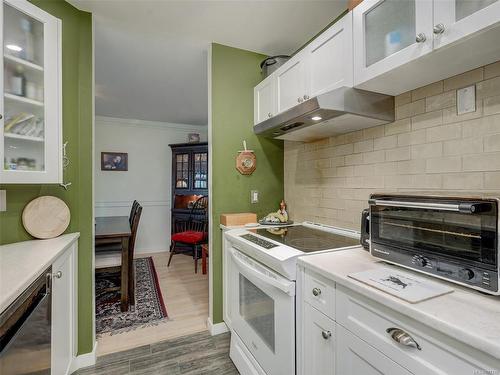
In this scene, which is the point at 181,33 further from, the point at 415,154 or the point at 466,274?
the point at 466,274

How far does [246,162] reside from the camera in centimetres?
229

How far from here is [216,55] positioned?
87.5 inches

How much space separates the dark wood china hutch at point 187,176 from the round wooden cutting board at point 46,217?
290cm

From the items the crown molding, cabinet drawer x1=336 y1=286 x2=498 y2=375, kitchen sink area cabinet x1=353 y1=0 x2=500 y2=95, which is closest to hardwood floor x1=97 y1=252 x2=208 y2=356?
cabinet drawer x1=336 y1=286 x2=498 y2=375

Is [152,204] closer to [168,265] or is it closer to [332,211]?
[168,265]

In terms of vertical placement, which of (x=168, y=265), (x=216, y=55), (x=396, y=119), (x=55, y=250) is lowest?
(x=168, y=265)

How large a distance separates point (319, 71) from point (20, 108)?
1757mm

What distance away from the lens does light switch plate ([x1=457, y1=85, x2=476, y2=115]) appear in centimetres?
108

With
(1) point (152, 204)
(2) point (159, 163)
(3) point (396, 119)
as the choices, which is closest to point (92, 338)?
(3) point (396, 119)

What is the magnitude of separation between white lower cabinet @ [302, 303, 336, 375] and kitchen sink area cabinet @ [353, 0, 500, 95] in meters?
1.13

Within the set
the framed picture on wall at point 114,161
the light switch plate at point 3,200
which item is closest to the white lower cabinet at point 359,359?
the light switch plate at point 3,200

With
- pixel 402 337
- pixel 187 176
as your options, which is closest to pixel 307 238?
pixel 402 337

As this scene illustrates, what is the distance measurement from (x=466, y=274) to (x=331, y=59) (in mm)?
1218

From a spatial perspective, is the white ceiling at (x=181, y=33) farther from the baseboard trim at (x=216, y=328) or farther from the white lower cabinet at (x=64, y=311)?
the baseboard trim at (x=216, y=328)
